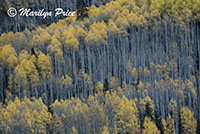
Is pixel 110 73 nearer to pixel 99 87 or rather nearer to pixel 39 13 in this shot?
pixel 99 87

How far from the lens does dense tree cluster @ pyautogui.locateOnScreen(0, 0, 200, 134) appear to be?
6312cm

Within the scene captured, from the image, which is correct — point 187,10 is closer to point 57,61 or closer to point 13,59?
point 57,61

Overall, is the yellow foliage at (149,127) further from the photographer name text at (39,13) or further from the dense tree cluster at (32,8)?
the photographer name text at (39,13)

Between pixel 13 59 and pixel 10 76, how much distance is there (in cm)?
358

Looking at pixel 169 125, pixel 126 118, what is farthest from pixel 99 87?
pixel 169 125

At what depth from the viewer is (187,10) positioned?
77.4 meters

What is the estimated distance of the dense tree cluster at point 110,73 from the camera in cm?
6312

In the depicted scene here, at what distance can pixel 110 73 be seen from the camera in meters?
71.8

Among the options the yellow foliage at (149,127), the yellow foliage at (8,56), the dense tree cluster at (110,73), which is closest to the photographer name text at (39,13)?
the dense tree cluster at (110,73)

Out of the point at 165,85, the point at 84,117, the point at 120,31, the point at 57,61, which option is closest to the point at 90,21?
the point at 120,31

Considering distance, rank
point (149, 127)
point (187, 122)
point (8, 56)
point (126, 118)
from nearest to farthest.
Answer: point (149, 127) → point (126, 118) → point (187, 122) → point (8, 56)

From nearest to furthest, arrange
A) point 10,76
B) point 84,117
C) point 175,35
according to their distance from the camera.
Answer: point 84,117 → point 10,76 → point 175,35

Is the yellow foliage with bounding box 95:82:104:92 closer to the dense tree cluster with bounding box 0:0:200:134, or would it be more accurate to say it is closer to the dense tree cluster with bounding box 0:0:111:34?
the dense tree cluster with bounding box 0:0:200:134

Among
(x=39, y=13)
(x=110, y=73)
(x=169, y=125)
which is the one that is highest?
(x=39, y=13)
